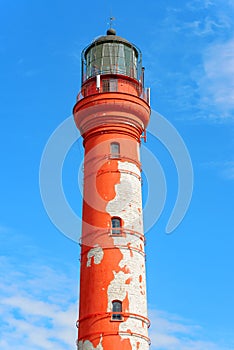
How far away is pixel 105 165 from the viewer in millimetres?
26438

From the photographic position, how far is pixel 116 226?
2525cm

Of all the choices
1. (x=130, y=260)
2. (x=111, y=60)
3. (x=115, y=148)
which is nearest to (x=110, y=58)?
(x=111, y=60)

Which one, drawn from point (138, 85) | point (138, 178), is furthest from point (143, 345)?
point (138, 85)

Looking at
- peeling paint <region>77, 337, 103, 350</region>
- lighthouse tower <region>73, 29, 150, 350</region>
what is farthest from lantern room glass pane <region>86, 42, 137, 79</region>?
peeling paint <region>77, 337, 103, 350</region>

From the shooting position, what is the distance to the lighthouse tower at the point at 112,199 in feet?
77.2

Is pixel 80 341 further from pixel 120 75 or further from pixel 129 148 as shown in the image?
pixel 120 75

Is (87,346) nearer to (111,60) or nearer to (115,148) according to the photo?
(115,148)

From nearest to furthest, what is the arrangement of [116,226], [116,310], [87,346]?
[87,346] < [116,310] < [116,226]

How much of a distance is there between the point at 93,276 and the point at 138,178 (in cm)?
511

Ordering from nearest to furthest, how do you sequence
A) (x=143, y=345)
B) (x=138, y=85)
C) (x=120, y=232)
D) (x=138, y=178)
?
(x=143, y=345) < (x=120, y=232) < (x=138, y=178) < (x=138, y=85)

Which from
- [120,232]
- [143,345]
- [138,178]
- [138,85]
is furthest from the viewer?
[138,85]

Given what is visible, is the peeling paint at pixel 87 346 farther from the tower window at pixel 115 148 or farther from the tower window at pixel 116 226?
the tower window at pixel 115 148

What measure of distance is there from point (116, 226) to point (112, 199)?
1.19m

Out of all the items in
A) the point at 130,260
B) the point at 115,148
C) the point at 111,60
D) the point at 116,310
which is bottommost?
the point at 116,310
